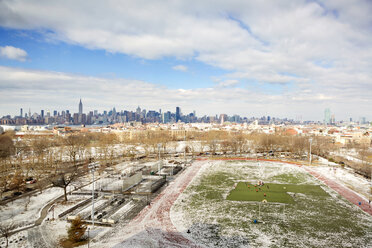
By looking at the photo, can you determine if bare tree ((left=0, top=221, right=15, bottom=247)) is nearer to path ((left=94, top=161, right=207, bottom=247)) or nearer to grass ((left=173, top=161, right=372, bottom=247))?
path ((left=94, top=161, right=207, bottom=247))

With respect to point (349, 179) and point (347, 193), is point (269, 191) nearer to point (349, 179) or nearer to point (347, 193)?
Result: point (347, 193)

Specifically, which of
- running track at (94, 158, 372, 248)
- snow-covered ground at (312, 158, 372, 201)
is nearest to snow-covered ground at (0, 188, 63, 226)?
running track at (94, 158, 372, 248)

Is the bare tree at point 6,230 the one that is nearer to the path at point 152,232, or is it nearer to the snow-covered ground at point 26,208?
the snow-covered ground at point 26,208

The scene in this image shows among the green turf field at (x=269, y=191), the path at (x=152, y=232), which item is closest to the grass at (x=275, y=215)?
the green turf field at (x=269, y=191)

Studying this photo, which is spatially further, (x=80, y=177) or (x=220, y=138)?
(x=220, y=138)

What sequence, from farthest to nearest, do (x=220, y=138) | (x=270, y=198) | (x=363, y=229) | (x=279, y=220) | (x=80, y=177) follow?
(x=220, y=138), (x=80, y=177), (x=270, y=198), (x=279, y=220), (x=363, y=229)

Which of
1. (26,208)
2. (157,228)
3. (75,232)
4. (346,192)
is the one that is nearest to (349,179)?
(346,192)

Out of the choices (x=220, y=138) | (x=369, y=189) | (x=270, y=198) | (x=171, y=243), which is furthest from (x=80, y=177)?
(x=220, y=138)

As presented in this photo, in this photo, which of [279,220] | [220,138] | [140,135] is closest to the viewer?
[279,220]

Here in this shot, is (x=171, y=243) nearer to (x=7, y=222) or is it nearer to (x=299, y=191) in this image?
(x=7, y=222)
